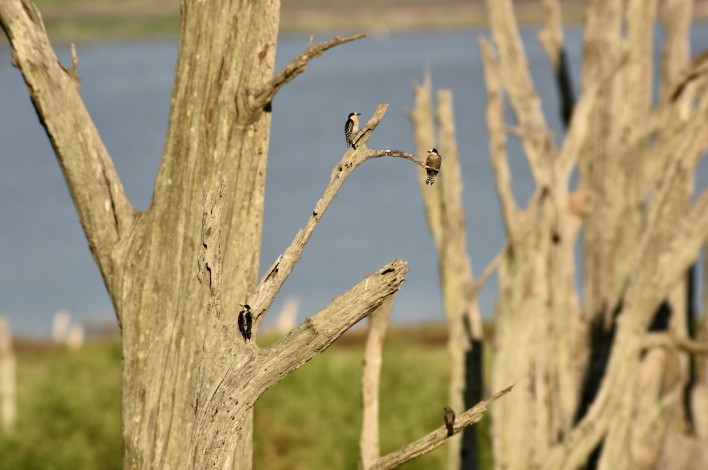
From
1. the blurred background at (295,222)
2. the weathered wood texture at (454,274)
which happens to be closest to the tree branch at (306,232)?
the blurred background at (295,222)

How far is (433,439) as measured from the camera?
3.53m

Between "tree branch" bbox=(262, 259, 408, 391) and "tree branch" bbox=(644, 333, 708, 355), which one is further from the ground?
"tree branch" bbox=(644, 333, 708, 355)

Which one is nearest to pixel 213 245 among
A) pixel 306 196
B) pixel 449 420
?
pixel 449 420

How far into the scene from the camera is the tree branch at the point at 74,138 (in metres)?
3.82

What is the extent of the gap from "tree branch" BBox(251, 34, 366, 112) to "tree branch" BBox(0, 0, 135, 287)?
622 millimetres

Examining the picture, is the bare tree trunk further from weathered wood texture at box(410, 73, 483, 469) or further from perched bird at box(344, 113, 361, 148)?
perched bird at box(344, 113, 361, 148)

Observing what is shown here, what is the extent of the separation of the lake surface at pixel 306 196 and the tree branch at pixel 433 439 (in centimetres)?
555

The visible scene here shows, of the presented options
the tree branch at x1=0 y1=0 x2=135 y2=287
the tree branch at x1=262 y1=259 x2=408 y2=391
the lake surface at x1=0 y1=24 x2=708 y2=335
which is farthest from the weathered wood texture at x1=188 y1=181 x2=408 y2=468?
the lake surface at x1=0 y1=24 x2=708 y2=335

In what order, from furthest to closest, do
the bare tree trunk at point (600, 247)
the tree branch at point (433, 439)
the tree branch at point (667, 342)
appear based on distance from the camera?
the tree branch at point (667, 342)
the bare tree trunk at point (600, 247)
the tree branch at point (433, 439)

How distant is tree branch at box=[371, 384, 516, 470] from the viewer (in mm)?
3461

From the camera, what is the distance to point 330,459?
14.2 m

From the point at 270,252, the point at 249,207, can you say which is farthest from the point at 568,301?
the point at 270,252

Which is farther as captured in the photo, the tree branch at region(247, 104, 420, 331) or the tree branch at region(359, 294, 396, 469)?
the tree branch at region(359, 294, 396, 469)

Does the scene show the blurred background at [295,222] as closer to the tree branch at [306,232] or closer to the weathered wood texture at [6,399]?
the weathered wood texture at [6,399]
